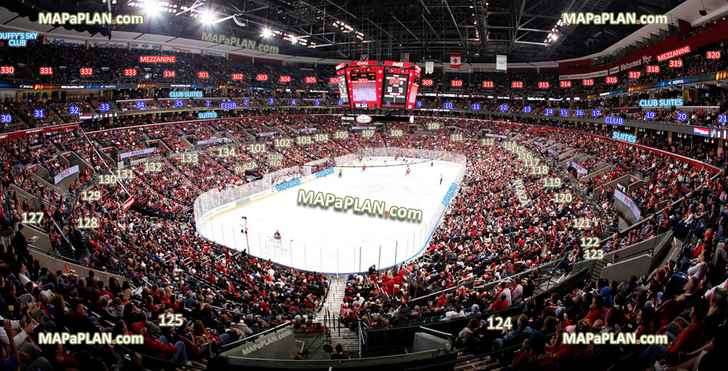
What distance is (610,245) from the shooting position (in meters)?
12.3

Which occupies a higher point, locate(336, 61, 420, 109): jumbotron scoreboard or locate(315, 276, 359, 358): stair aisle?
locate(336, 61, 420, 109): jumbotron scoreboard

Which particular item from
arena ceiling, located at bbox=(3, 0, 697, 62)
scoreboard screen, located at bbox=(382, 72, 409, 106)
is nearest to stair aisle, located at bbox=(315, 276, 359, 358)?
arena ceiling, located at bbox=(3, 0, 697, 62)

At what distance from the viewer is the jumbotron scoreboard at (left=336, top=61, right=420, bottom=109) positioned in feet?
89.9

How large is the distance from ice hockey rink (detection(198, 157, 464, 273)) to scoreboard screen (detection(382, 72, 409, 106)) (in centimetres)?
740

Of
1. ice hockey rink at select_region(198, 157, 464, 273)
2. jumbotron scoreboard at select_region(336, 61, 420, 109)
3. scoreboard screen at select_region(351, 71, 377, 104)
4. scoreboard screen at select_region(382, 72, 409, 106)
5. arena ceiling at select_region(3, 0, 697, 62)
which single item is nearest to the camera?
ice hockey rink at select_region(198, 157, 464, 273)

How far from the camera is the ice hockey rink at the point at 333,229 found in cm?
1862

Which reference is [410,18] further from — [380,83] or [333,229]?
[333,229]

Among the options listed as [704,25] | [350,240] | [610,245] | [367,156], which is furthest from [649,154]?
[367,156]

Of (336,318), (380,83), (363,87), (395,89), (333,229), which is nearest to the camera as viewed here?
(336,318)

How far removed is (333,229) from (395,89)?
37.0 ft

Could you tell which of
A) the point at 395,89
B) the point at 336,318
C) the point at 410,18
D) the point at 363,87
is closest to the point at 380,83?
the point at 395,89

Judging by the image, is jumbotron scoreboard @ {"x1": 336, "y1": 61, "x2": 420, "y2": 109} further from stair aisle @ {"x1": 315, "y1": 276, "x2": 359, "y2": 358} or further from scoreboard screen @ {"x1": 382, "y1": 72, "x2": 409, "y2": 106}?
stair aisle @ {"x1": 315, "y1": 276, "x2": 359, "y2": 358}

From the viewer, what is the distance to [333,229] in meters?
23.1

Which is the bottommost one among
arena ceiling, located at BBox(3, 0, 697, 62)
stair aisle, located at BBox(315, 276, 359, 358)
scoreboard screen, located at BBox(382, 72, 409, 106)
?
stair aisle, located at BBox(315, 276, 359, 358)
